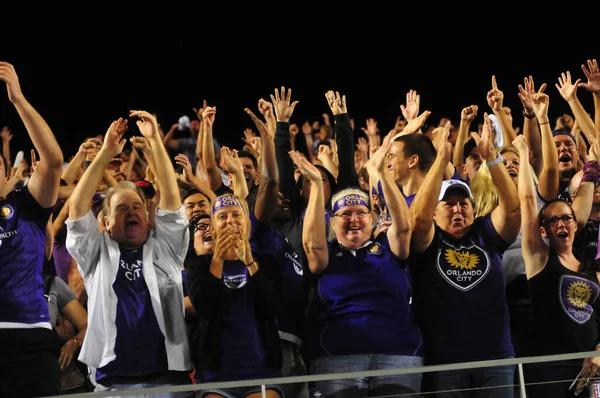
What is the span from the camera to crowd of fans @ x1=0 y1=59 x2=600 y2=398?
3781mm

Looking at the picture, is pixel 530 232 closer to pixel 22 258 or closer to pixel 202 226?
pixel 202 226

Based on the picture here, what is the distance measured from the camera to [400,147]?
4508 mm

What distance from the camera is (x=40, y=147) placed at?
376 centimetres

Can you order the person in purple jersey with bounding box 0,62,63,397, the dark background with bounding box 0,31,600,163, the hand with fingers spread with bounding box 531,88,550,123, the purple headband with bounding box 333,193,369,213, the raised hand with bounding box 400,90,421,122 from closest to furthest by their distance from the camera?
the person in purple jersey with bounding box 0,62,63,397 → the purple headband with bounding box 333,193,369,213 → the hand with fingers spread with bounding box 531,88,550,123 → the raised hand with bounding box 400,90,421,122 → the dark background with bounding box 0,31,600,163

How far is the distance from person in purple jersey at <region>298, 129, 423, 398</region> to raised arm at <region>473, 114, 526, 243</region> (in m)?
0.45

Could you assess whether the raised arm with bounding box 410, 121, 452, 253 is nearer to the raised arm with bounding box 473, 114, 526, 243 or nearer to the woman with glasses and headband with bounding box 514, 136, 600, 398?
the raised arm with bounding box 473, 114, 526, 243

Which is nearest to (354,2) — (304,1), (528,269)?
(304,1)

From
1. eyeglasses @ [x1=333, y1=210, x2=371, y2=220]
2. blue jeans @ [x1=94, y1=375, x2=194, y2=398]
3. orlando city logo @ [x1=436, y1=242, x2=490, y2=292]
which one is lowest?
blue jeans @ [x1=94, y1=375, x2=194, y2=398]

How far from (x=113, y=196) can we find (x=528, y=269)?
1857 millimetres

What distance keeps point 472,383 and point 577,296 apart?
69 cm

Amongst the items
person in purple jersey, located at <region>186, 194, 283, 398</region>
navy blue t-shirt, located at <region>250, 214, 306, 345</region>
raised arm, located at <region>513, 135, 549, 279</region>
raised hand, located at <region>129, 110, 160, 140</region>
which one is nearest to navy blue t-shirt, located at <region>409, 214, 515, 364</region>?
raised arm, located at <region>513, 135, 549, 279</region>

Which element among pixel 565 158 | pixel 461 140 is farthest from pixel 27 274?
pixel 565 158

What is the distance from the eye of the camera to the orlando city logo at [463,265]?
405cm

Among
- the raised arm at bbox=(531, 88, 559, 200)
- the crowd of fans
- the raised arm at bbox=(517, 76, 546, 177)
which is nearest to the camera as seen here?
the crowd of fans
